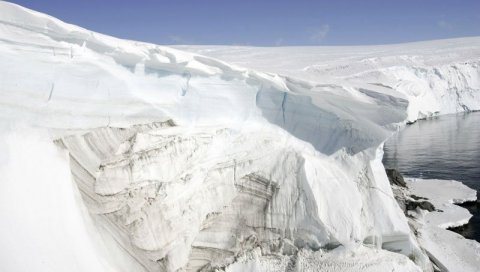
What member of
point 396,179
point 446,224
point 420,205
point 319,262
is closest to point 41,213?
point 319,262

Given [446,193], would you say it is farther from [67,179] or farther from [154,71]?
[67,179]

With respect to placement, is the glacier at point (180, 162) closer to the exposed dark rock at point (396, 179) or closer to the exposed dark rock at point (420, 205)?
the exposed dark rock at point (420, 205)

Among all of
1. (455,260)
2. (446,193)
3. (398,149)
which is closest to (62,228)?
(455,260)

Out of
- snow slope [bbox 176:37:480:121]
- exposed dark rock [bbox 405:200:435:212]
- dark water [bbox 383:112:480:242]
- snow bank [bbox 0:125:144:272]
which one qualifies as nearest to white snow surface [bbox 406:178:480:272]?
exposed dark rock [bbox 405:200:435:212]

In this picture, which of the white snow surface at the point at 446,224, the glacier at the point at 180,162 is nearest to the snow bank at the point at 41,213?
the glacier at the point at 180,162

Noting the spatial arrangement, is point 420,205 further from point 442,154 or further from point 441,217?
point 442,154
